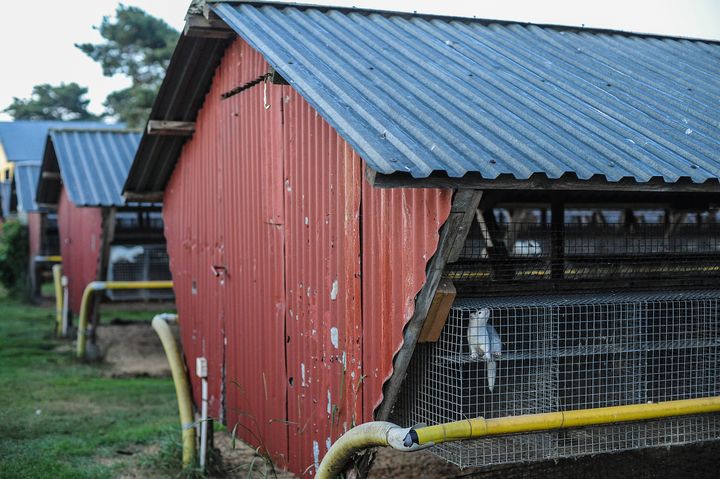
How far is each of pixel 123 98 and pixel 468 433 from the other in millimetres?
49230

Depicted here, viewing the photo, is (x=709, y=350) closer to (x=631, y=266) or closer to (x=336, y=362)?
(x=631, y=266)

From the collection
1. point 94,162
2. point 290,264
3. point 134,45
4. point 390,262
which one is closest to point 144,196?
point 290,264

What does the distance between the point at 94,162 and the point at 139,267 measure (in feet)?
7.49

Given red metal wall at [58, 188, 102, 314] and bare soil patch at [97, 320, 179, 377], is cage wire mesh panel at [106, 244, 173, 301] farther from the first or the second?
bare soil patch at [97, 320, 179, 377]

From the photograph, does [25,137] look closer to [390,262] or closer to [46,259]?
[46,259]

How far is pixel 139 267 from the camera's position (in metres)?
17.5

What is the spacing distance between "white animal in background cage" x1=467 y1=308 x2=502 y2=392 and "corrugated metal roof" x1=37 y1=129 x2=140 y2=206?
37.0ft

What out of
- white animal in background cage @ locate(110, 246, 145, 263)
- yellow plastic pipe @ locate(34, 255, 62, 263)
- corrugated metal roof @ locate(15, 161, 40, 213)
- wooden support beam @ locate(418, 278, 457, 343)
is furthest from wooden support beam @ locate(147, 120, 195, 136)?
yellow plastic pipe @ locate(34, 255, 62, 263)

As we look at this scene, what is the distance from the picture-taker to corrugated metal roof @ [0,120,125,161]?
43.9 m

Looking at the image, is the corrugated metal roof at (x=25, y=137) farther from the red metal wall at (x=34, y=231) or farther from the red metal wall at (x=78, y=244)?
the red metal wall at (x=78, y=244)

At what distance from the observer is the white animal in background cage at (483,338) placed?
17.9ft


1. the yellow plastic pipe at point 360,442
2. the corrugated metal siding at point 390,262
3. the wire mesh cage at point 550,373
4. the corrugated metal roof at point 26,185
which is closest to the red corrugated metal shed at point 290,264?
the corrugated metal siding at point 390,262

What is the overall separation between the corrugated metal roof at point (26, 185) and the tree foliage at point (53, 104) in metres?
31.4

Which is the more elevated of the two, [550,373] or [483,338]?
[483,338]
